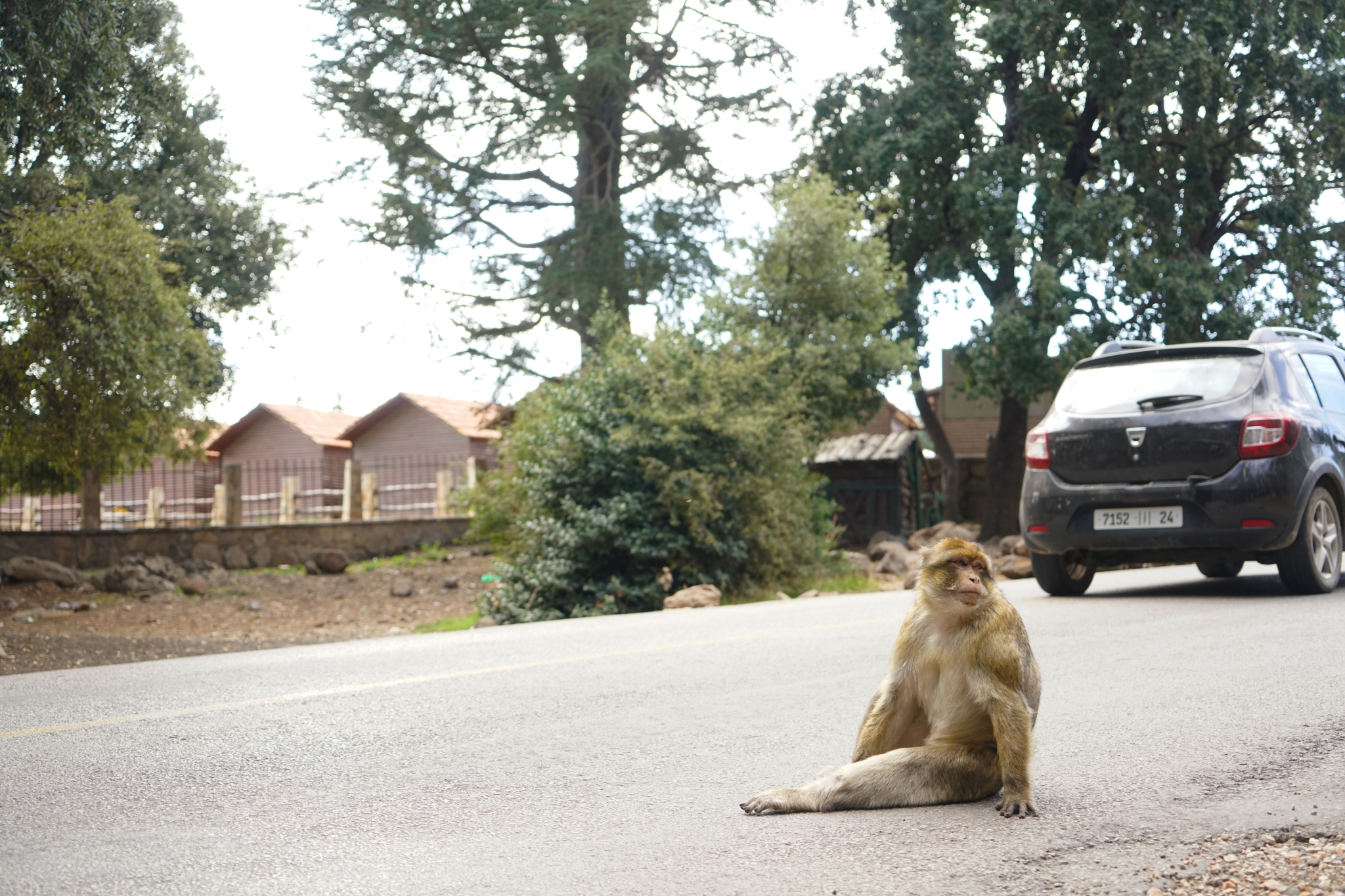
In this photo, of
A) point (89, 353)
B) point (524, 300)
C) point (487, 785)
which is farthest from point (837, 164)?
point (487, 785)

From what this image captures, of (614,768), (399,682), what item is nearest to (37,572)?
(399,682)

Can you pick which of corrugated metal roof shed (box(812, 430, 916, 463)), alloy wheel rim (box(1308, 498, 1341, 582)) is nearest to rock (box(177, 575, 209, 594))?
alloy wheel rim (box(1308, 498, 1341, 582))

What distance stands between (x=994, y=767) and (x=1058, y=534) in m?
6.81

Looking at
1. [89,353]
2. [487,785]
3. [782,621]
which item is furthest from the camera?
[89,353]

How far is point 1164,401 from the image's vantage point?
10.1 meters

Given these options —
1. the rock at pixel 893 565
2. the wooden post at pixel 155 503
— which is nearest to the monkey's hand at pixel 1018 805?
the rock at pixel 893 565

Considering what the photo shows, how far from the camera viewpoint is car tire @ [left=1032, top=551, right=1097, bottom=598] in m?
11.1

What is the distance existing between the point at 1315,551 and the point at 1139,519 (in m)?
1.52

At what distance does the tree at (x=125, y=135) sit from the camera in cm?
1259

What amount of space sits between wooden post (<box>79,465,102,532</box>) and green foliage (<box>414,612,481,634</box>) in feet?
35.3

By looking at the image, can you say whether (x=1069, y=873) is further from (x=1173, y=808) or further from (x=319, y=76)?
(x=319, y=76)

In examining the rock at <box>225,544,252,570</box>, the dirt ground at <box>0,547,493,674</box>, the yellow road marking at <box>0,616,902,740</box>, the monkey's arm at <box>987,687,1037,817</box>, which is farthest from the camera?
the rock at <box>225,544,252,570</box>

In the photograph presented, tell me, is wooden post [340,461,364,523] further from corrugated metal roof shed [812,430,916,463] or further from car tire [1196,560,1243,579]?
car tire [1196,560,1243,579]

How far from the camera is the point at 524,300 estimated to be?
2902 cm
